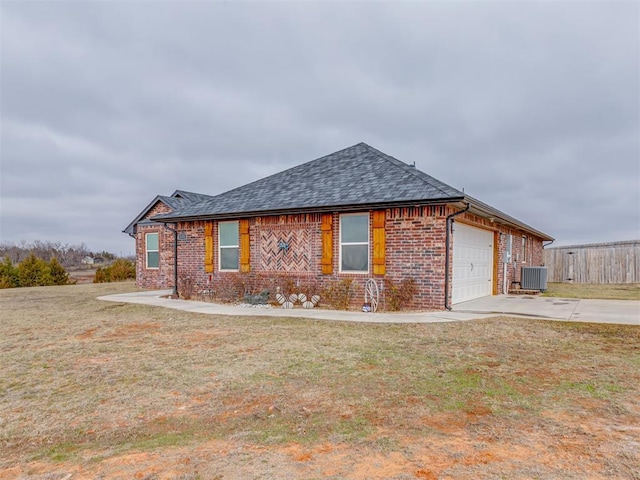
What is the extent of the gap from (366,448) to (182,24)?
1302 centimetres

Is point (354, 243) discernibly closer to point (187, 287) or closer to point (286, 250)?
point (286, 250)

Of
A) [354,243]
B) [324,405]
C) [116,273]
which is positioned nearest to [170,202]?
[116,273]

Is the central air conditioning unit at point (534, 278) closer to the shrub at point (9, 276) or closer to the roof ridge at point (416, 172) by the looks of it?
the roof ridge at point (416, 172)

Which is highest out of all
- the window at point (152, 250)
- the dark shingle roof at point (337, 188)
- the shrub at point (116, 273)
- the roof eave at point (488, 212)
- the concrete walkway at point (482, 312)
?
the dark shingle roof at point (337, 188)

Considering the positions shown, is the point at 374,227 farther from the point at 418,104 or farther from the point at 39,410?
the point at 418,104

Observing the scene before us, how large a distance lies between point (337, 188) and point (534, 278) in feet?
29.2

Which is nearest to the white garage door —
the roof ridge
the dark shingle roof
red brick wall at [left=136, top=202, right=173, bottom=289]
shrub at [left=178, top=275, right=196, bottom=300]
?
the roof ridge

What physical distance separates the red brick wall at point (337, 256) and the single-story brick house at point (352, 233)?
0.08 ft

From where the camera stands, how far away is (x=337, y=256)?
35.2ft

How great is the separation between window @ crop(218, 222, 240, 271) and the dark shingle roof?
0.56 meters

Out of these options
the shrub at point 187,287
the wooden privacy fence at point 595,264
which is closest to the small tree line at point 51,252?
the shrub at point 187,287

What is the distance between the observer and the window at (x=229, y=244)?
41.4ft

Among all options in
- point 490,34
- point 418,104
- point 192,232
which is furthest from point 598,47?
point 192,232

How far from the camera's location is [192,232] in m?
13.5
